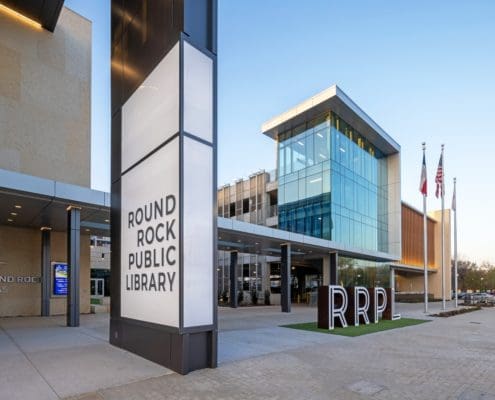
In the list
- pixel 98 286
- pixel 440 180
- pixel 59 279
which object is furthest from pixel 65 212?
pixel 98 286

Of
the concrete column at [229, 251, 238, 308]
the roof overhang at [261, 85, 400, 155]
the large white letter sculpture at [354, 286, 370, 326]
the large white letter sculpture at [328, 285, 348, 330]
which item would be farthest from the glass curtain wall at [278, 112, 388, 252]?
the large white letter sculpture at [328, 285, 348, 330]

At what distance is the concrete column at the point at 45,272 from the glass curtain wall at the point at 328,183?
2230 centimetres

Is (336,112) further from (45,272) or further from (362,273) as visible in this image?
(45,272)

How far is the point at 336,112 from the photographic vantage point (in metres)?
36.1

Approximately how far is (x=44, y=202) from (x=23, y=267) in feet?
23.5

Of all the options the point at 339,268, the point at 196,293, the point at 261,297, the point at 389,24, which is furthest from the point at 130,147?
the point at 261,297

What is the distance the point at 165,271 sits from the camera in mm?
8508

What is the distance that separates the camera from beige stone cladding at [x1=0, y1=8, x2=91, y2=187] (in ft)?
62.0

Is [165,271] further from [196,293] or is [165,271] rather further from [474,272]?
[474,272]

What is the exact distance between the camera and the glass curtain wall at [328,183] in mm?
35188

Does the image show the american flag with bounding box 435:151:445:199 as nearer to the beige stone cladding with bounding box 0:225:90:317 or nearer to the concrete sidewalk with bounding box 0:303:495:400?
the concrete sidewalk with bounding box 0:303:495:400

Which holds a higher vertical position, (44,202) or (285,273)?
(44,202)

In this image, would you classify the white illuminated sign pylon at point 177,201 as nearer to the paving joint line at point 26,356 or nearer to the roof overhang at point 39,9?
the paving joint line at point 26,356

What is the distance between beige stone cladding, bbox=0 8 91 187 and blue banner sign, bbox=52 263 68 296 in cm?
455
